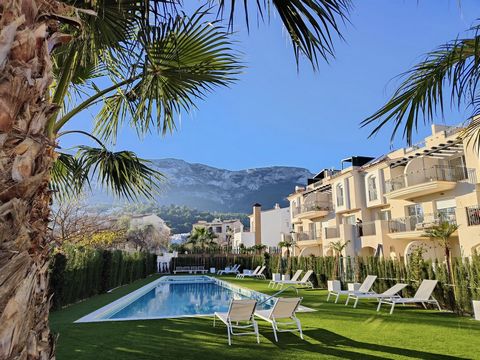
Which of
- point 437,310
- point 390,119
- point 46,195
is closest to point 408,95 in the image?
point 390,119

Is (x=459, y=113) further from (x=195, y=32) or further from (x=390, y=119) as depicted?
(x=195, y=32)

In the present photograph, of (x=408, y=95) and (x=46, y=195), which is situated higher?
(x=408, y=95)

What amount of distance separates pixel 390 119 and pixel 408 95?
0.34 m

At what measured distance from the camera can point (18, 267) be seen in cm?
127

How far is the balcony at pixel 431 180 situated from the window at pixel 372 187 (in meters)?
2.55

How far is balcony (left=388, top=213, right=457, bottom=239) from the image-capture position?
1864 cm

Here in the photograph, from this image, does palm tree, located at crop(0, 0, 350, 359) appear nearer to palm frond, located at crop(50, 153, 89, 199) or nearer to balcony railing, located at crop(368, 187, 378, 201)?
palm frond, located at crop(50, 153, 89, 199)

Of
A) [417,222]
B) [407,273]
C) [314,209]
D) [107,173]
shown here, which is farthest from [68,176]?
[314,209]

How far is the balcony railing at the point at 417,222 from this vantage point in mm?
18444

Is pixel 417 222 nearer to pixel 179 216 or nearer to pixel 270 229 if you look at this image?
pixel 270 229

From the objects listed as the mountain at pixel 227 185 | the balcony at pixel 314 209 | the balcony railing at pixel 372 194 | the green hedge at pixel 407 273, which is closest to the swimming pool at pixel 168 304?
the green hedge at pixel 407 273

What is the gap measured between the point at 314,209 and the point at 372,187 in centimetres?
675

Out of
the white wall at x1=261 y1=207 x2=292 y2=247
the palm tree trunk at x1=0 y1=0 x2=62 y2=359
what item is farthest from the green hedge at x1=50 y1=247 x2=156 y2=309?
the white wall at x1=261 y1=207 x2=292 y2=247

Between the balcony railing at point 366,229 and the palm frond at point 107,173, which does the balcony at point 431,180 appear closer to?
the balcony railing at point 366,229
